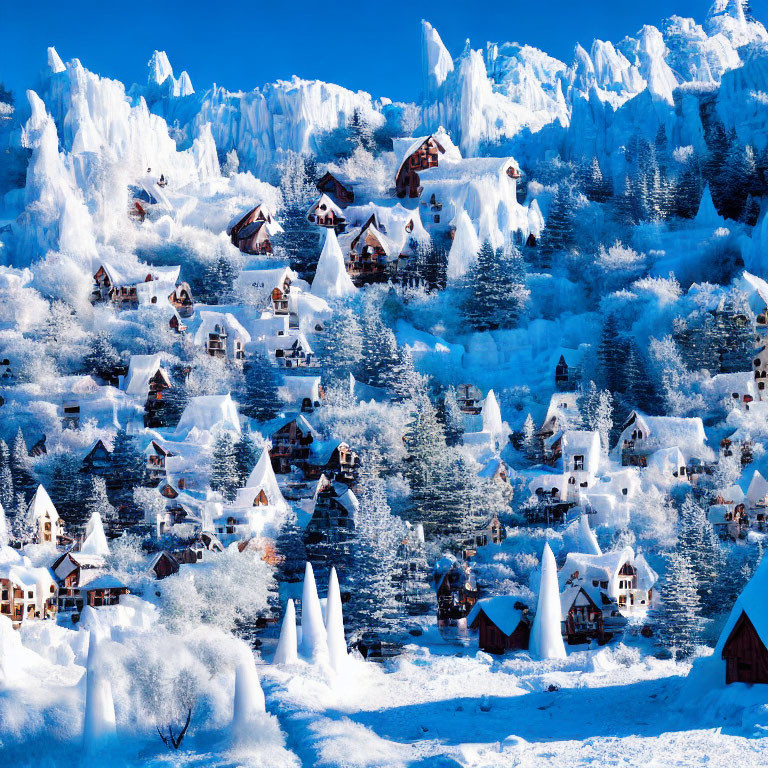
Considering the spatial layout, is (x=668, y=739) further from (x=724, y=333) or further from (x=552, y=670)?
(x=724, y=333)

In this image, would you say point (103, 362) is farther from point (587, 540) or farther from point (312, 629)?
point (587, 540)

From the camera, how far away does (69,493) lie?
71.3 m

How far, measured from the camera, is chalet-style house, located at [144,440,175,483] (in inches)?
2854

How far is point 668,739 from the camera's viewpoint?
1726 inches

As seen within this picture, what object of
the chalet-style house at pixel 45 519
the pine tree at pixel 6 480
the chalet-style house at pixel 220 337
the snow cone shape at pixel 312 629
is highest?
the chalet-style house at pixel 220 337

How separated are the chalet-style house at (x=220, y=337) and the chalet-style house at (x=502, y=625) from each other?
1104 inches

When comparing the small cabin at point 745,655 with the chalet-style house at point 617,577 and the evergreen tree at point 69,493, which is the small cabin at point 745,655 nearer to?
the chalet-style house at point 617,577

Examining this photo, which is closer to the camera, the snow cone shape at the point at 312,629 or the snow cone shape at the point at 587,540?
the snow cone shape at the point at 312,629

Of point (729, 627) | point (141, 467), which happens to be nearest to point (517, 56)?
point (141, 467)

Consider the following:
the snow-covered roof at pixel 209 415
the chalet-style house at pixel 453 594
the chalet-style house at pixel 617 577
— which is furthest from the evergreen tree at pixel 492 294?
the chalet-style house at pixel 453 594

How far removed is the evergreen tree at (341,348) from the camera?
8219cm

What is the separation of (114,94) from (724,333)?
172 ft

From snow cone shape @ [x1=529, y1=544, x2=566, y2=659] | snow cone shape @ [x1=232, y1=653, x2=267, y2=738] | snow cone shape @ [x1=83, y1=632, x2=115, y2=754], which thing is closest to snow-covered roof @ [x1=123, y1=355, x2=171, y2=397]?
snow cone shape @ [x1=529, y1=544, x2=566, y2=659]

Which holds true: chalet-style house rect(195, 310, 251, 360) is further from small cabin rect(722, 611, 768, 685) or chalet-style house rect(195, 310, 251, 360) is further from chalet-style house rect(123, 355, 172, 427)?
small cabin rect(722, 611, 768, 685)
